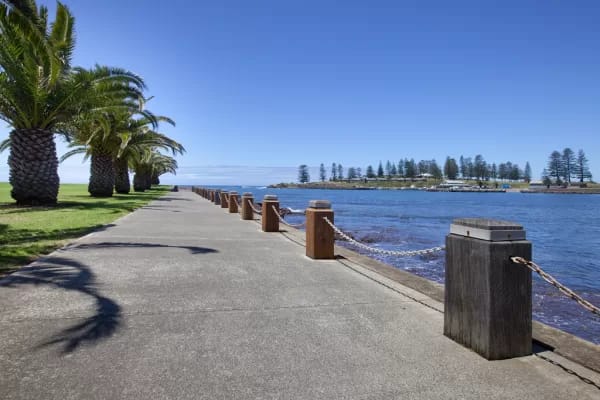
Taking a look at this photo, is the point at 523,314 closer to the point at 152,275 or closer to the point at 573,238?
the point at 152,275

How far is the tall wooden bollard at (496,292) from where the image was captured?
362 centimetres

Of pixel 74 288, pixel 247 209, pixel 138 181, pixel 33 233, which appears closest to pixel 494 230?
pixel 74 288

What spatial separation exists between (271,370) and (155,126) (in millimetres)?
29379

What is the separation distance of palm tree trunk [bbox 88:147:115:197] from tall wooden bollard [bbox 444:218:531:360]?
30.9m

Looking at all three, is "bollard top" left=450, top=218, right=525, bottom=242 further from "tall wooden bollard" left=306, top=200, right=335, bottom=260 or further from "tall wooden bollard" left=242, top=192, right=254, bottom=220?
"tall wooden bollard" left=242, top=192, right=254, bottom=220

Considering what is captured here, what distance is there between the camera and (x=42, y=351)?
11.8 ft

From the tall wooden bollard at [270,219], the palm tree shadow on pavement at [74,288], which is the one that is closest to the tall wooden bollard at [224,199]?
the tall wooden bollard at [270,219]

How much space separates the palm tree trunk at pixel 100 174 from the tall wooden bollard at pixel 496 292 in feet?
101

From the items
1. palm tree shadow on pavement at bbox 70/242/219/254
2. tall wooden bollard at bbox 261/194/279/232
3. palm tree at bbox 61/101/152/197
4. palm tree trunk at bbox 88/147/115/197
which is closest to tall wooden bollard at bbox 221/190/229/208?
palm tree at bbox 61/101/152/197

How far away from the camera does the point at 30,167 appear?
62.2ft

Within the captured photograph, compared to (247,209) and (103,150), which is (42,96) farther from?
(103,150)

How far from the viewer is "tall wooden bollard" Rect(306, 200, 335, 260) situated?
27.0ft

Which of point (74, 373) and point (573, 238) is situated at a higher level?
point (74, 373)

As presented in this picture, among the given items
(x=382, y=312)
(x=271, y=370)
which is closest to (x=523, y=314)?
(x=382, y=312)
